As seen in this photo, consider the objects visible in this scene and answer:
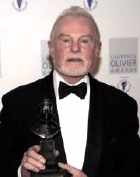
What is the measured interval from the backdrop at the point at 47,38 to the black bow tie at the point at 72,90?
0.32m

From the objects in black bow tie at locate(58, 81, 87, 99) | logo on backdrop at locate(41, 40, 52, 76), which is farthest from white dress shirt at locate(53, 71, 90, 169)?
logo on backdrop at locate(41, 40, 52, 76)

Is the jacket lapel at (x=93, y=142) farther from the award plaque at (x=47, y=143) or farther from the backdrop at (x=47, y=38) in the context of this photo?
the backdrop at (x=47, y=38)

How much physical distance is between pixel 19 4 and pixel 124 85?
0.64 m

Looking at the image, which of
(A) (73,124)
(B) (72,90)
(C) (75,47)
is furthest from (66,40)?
(A) (73,124)

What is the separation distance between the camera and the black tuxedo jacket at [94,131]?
1.39 m

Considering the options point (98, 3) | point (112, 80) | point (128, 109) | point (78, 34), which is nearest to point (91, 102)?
point (128, 109)

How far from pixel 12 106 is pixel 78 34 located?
375 mm

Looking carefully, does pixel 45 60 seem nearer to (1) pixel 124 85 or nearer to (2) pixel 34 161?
(1) pixel 124 85

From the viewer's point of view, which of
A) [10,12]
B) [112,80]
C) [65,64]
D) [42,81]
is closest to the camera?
[65,64]

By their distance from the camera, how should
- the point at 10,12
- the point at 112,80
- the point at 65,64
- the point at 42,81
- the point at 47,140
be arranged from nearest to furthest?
the point at 47,140 → the point at 65,64 → the point at 42,81 → the point at 10,12 → the point at 112,80

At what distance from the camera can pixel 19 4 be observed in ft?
5.60

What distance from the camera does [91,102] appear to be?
1456 millimetres

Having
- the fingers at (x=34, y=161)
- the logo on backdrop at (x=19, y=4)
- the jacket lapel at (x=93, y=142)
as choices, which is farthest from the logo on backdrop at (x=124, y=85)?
the fingers at (x=34, y=161)

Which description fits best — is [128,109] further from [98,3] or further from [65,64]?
[98,3]
